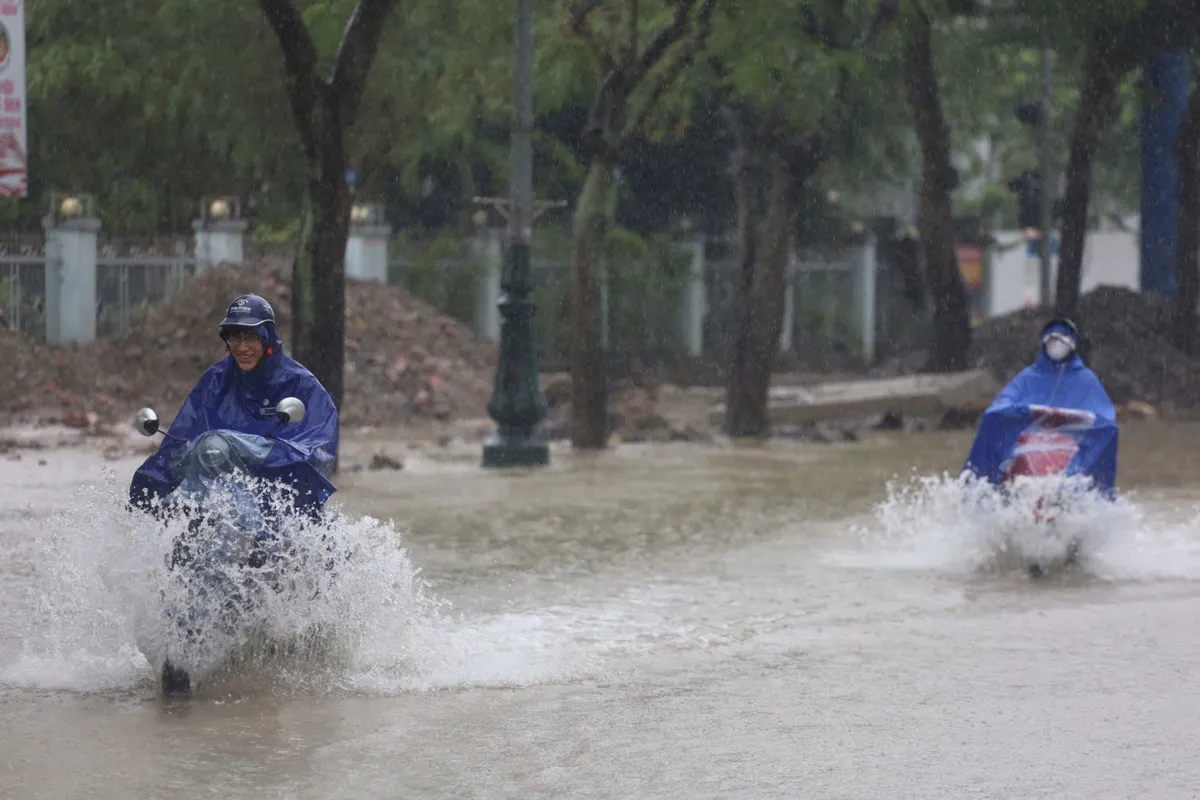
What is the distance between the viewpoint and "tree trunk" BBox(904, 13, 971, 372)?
2972cm

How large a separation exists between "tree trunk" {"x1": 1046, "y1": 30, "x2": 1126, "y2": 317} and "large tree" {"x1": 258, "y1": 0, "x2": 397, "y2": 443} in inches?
547

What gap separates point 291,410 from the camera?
784 cm

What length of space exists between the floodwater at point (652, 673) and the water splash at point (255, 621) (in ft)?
0.06

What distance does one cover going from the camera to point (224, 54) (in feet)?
94.1

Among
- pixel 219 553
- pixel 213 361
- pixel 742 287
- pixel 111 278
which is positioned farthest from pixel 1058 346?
pixel 111 278

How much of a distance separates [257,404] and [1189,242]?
2564 cm

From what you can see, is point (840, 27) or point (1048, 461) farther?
point (840, 27)

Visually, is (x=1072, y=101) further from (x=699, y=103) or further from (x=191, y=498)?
(x=191, y=498)

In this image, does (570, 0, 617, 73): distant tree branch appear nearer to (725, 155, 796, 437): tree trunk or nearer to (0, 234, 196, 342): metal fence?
(725, 155, 796, 437): tree trunk

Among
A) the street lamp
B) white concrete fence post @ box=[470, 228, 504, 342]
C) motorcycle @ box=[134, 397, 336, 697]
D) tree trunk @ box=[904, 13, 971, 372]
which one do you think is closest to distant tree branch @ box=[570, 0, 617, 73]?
the street lamp

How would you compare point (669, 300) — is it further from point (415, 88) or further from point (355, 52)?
point (355, 52)

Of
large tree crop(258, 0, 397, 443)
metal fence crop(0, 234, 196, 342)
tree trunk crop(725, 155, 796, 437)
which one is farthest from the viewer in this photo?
metal fence crop(0, 234, 196, 342)

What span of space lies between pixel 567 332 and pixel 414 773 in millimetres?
29377

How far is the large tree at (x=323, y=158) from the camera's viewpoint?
1727 centimetres
